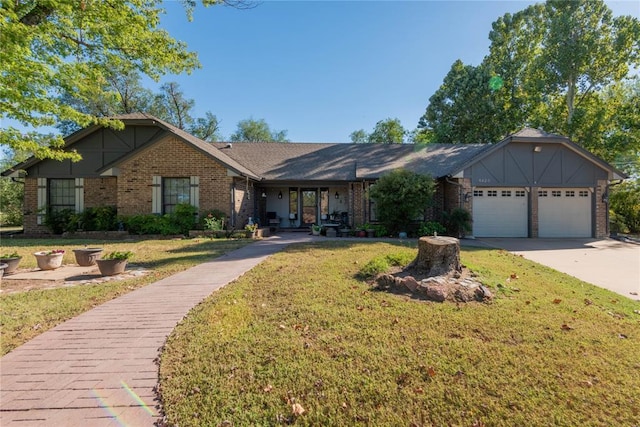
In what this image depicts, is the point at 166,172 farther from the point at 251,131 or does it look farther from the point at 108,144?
the point at 251,131

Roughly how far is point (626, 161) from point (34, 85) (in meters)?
35.1

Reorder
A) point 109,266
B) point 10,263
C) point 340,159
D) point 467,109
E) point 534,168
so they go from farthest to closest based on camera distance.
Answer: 1. point 467,109
2. point 340,159
3. point 534,168
4. point 10,263
5. point 109,266

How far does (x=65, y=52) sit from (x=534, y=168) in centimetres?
1892

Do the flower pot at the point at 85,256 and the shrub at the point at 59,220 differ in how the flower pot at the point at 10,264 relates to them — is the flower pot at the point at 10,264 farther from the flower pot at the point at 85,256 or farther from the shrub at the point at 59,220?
the shrub at the point at 59,220

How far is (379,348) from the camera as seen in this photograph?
10.4ft

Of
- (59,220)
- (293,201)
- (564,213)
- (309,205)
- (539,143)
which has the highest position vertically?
(539,143)

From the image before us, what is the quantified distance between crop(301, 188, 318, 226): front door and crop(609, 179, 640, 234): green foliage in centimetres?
1807

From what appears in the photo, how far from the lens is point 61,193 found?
1465 centimetres

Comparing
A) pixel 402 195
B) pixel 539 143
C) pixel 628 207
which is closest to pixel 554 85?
pixel 628 207

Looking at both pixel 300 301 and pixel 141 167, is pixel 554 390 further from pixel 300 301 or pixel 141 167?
pixel 141 167

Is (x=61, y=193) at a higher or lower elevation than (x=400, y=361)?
higher

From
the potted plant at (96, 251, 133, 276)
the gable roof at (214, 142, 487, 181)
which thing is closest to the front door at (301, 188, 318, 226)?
the gable roof at (214, 142, 487, 181)

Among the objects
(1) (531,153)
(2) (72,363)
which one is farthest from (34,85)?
(1) (531,153)

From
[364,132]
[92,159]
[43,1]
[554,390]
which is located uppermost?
[364,132]
